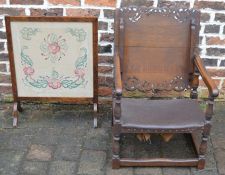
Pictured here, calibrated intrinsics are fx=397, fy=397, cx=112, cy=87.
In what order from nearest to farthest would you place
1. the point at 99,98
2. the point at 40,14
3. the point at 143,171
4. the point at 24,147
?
the point at 143,171 → the point at 24,147 → the point at 40,14 → the point at 99,98

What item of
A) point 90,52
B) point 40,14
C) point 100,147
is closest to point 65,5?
point 40,14

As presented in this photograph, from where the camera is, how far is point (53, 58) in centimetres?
316

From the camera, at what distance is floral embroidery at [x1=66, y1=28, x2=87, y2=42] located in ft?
10.1

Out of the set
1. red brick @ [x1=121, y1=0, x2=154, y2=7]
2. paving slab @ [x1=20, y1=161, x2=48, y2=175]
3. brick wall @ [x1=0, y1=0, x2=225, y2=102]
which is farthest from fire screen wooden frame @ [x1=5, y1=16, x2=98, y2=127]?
paving slab @ [x1=20, y1=161, x2=48, y2=175]

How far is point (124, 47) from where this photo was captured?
2973mm

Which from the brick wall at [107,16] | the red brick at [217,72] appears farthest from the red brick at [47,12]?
the red brick at [217,72]

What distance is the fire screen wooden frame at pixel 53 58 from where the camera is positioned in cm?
306

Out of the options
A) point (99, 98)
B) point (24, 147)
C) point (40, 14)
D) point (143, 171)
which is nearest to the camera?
point (143, 171)

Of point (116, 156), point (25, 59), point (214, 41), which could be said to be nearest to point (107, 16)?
point (25, 59)

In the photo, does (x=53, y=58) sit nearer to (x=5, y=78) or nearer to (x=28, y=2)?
(x=28, y=2)

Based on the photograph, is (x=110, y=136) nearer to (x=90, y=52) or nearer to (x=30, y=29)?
(x=90, y=52)

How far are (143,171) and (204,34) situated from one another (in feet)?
4.26

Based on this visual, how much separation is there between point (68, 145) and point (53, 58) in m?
0.70

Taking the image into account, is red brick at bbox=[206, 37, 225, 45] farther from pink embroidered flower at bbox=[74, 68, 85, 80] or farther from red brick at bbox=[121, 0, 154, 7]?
pink embroidered flower at bbox=[74, 68, 85, 80]
